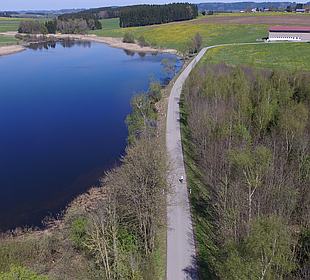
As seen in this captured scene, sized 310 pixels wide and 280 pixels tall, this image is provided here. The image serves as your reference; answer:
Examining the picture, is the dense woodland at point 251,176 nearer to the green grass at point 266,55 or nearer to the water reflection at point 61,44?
the green grass at point 266,55

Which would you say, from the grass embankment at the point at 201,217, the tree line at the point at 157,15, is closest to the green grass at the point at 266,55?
the grass embankment at the point at 201,217

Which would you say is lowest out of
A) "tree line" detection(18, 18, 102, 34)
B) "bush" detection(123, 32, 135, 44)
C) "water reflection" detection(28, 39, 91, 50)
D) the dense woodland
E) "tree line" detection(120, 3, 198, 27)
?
the dense woodland

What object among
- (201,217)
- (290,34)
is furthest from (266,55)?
(201,217)

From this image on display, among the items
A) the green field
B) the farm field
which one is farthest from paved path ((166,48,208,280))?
the farm field

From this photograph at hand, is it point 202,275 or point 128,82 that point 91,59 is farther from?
point 202,275

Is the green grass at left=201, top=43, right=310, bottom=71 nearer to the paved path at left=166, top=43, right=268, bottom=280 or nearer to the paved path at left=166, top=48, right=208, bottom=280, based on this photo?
the paved path at left=166, top=48, right=208, bottom=280
